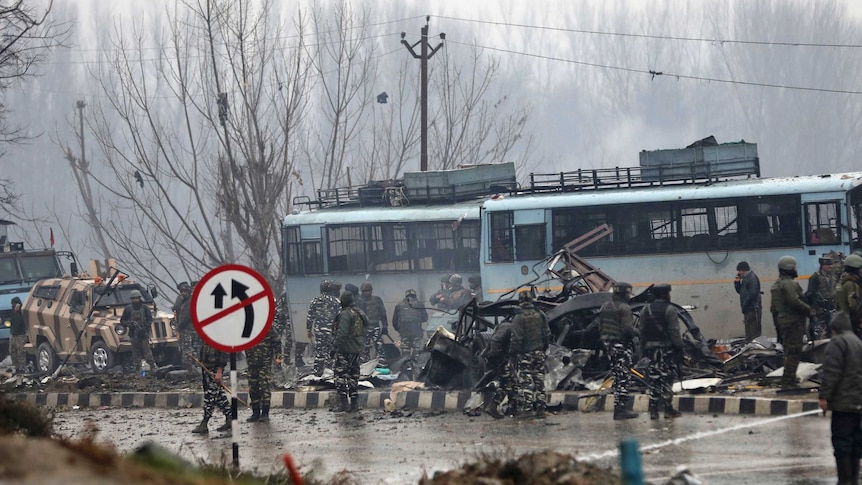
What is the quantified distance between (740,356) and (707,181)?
6.69m

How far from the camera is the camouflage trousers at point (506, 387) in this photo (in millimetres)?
14273

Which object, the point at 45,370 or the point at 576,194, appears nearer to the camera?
the point at 576,194

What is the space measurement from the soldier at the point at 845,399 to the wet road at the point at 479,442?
406 mm

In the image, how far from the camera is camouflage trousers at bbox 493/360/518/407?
14273mm

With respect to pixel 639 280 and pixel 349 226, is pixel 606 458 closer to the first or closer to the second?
pixel 639 280

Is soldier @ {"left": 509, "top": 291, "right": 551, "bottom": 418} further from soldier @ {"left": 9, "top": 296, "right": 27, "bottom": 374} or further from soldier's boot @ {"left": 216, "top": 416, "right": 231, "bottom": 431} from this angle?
soldier @ {"left": 9, "top": 296, "right": 27, "bottom": 374}

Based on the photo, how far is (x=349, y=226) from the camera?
2553 cm

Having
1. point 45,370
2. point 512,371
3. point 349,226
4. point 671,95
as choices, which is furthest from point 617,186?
point 671,95

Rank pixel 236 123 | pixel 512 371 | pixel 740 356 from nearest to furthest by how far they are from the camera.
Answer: pixel 512 371 → pixel 740 356 → pixel 236 123

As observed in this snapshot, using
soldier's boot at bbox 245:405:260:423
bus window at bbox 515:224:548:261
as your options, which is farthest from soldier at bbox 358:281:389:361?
soldier's boot at bbox 245:405:260:423

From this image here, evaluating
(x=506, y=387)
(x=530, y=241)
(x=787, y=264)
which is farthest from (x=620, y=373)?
(x=530, y=241)

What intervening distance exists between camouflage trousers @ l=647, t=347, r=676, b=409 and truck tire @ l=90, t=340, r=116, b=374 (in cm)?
1415

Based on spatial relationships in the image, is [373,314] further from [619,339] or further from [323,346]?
[619,339]

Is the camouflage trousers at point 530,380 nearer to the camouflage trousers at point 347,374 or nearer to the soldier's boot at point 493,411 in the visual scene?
the soldier's boot at point 493,411
